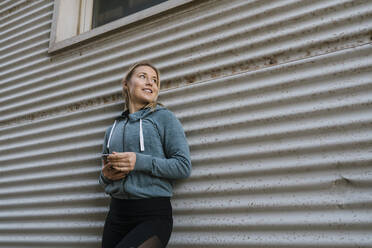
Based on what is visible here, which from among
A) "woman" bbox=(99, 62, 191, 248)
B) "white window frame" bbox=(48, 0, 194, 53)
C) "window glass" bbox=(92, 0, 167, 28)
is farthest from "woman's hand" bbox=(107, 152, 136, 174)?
"window glass" bbox=(92, 0, 167, 28)

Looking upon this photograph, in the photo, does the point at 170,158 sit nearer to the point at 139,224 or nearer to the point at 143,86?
the point at 139,224

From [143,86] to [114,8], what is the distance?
1392 millimetres

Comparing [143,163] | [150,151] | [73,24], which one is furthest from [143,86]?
[73,24]

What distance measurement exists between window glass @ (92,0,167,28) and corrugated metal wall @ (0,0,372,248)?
353 mm

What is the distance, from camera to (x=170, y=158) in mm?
1760

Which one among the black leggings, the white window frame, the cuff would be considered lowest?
the black leggings

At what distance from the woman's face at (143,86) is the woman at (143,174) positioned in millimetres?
83

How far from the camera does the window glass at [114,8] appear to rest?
2757mm

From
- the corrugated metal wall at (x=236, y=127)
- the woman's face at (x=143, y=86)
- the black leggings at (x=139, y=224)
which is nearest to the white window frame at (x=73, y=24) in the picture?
the corrugated metal wall at (x=236, y=127)

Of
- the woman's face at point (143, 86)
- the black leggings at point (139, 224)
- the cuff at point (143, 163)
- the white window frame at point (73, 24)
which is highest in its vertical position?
the white window frame at point (73, 24)

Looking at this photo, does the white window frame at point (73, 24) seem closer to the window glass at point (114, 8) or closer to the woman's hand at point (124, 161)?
the window glass at point (114, 8)

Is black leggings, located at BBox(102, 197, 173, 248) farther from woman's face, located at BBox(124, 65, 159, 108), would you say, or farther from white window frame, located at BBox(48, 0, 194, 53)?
white window frame, located at BBox(48, 0, 194, 53)

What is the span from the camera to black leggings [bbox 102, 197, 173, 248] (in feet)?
4.87

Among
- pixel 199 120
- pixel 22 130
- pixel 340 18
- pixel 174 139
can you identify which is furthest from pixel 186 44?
pixel 22 130
